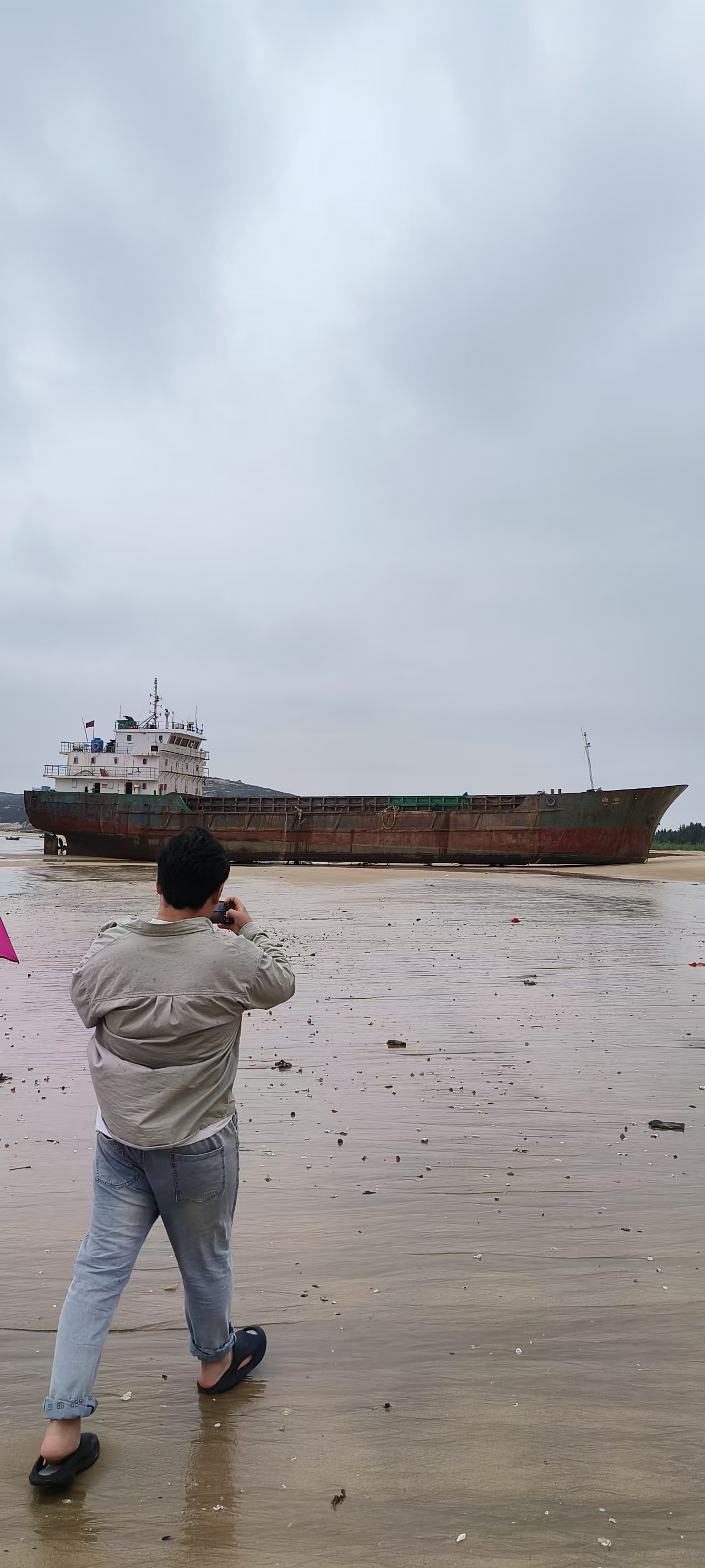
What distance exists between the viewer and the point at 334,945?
13.1 m

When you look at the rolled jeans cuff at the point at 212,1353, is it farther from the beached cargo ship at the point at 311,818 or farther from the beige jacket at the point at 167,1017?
the beached cargo ship at the point at 311,818

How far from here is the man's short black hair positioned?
9.23ft

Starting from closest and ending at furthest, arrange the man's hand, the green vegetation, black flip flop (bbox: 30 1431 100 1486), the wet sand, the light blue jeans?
1. the wet sand
2. black flip flop (bbox: 30 1431 100 1486)
3. the light blue jeans
4. the man's hand
5. the green vegetation

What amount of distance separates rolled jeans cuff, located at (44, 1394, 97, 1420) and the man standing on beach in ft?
0.34

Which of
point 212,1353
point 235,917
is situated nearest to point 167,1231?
point 212,1353

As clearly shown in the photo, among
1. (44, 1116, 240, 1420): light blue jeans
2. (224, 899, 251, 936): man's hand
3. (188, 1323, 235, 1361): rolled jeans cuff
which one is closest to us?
(44, 1116, 240, 1420): light blue jeans

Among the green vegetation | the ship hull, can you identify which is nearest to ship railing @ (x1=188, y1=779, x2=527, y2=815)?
the ship hull

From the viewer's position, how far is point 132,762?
50031 millimetres

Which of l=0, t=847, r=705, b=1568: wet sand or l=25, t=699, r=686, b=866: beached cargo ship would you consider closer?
→ l=0, t=847, r=705, b=1568: wet sand

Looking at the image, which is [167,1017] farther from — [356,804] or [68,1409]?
[356,804]

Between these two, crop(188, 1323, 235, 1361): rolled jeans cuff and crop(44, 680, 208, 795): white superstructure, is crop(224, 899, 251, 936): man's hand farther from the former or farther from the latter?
crop(44, 680, 208, 795): white superstructure

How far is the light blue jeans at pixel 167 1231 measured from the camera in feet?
8.49

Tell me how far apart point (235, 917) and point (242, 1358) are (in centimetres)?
130

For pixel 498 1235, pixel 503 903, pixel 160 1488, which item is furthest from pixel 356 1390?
pixel 503 903
